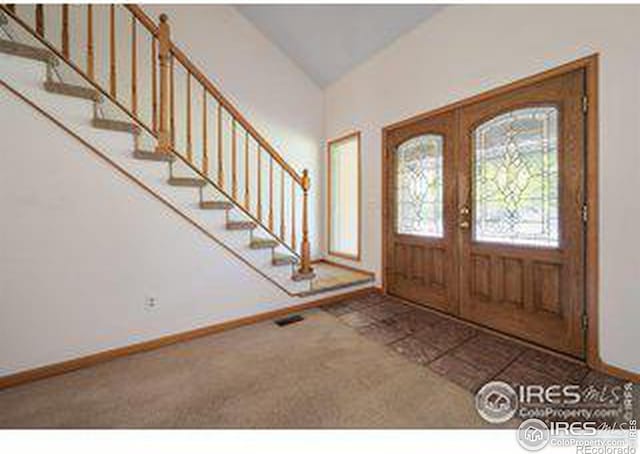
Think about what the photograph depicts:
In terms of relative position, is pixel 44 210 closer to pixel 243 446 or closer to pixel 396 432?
pixel 243 446

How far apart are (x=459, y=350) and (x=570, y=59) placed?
229cm

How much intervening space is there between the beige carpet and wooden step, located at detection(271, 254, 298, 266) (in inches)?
32.5

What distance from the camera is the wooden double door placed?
83.0 inches

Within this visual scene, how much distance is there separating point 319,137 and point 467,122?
2.53 meters

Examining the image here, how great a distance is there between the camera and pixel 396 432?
1.46 m

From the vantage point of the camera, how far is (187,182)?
7.99 feet

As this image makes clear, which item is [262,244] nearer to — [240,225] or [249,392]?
[240,225]

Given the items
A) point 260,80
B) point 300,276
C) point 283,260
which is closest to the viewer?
point 283,260

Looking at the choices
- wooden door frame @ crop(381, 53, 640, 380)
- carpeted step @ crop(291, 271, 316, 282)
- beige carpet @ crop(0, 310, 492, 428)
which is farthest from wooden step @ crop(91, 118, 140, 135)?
wooden door frame @ crop(381, 53, 640, 380)

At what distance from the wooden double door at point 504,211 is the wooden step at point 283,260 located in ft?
4.39

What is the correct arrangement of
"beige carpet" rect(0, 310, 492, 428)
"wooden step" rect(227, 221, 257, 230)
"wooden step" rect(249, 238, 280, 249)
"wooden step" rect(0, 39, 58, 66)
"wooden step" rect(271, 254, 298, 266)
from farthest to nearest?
"wooden step" rect(271, 254, 298, 266) < "wooden step" rect(249, 238, 280, 249) < "wooden step" rect(227, 221, 257, 230) < "wooden step" rect(0, 39, 58, 66) < "beige carpet" rect(0, 310, 492, 428)

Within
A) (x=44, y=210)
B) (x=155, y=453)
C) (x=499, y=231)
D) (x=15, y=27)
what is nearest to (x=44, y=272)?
(x=44, y=210)

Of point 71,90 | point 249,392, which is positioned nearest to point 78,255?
point 71,90

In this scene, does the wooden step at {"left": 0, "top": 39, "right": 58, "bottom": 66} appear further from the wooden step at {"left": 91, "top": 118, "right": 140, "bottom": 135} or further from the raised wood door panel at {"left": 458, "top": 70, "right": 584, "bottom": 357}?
the raised wood door panel at {"left": 458, "top": 70, "right": 584, "bottom": 357}
